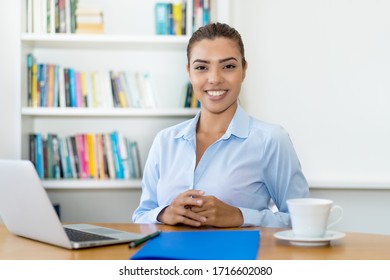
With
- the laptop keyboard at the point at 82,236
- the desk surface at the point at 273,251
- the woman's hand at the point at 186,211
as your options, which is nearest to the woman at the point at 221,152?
the woman's hand at the point at 186,211

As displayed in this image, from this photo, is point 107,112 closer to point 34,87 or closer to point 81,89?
point 81,89

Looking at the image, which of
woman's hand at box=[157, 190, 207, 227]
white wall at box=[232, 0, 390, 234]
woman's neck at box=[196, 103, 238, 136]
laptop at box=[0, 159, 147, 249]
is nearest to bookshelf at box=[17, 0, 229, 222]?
white wall at box=[232, 0, 390, 234]

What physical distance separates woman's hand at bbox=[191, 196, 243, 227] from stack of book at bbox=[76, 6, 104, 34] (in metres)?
1.87

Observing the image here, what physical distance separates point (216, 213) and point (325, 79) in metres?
1.95

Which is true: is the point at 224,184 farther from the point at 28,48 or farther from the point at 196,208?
the point at 28,48

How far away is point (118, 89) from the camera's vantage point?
10.8 feet

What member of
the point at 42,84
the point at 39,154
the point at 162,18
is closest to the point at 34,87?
the point at 42,84

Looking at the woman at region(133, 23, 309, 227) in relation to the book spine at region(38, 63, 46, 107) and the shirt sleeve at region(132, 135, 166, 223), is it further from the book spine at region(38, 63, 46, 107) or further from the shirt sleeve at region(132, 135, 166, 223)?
the book spine at region(38, 63, 46, 107)

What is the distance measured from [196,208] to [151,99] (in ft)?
5.72

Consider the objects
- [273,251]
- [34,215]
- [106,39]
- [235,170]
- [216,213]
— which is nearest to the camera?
[273,251]

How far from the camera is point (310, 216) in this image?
1.26m

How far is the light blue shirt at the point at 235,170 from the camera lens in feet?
6.35

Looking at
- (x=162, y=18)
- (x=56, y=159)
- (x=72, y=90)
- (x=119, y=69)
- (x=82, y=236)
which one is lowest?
(x=56, y=159)
